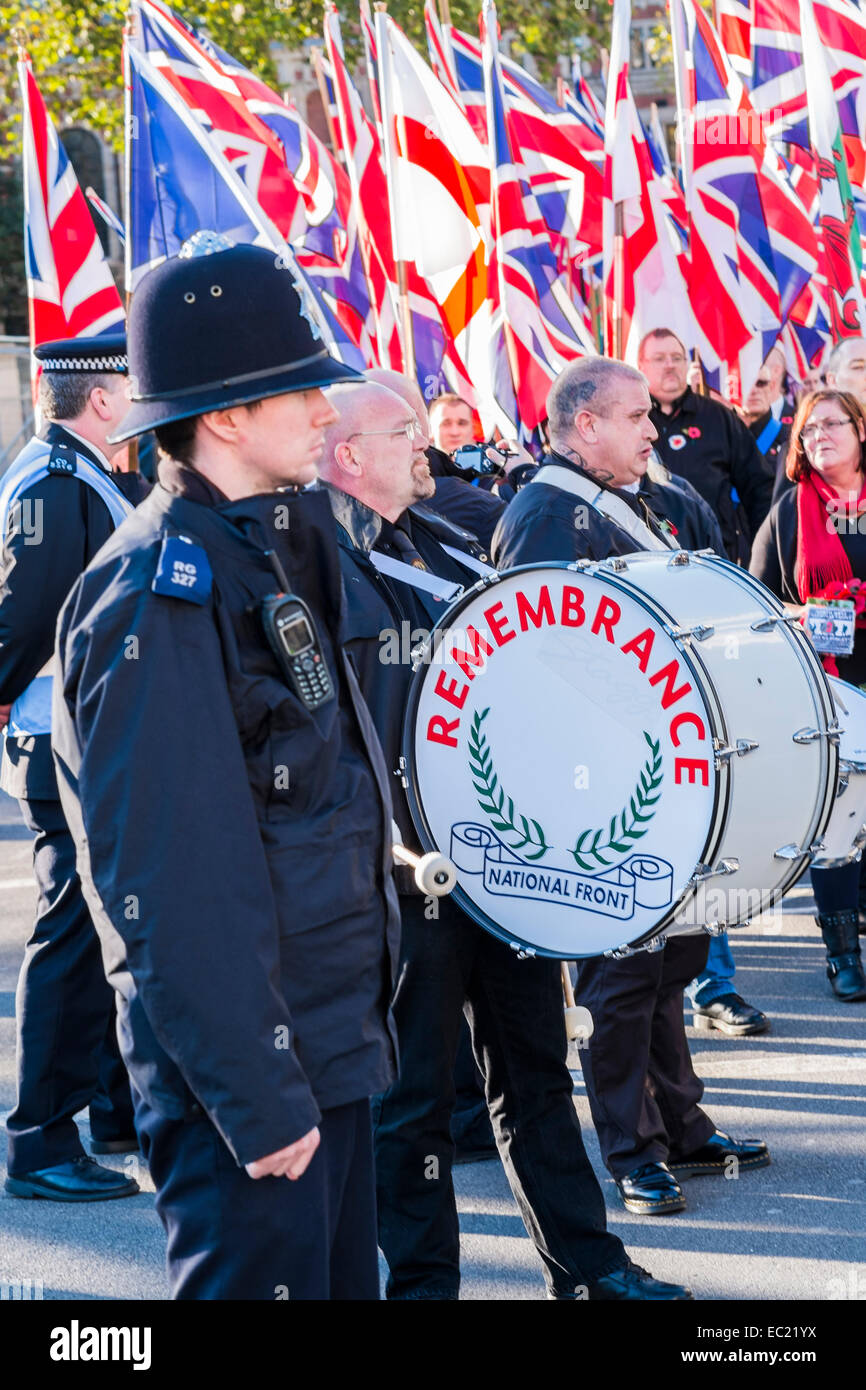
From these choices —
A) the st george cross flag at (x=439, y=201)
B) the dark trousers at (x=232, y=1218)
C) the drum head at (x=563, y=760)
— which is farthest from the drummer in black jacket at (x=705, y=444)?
the dark trousers at (x=232, y=1218)

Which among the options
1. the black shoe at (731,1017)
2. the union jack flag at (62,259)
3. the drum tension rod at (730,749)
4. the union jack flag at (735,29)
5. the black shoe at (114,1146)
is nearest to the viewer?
the drum tension rod at (730,749)

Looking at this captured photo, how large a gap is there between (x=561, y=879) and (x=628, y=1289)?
88 centimetres

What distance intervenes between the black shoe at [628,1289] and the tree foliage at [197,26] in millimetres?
26648

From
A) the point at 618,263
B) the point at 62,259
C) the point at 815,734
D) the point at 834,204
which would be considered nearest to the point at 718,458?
the point at 834,204

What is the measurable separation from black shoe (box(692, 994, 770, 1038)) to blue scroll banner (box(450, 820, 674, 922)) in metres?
2.26

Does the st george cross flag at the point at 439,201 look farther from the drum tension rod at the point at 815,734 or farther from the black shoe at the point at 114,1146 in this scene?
the drum tension rod at the point at 815,734

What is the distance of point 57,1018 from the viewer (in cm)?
455

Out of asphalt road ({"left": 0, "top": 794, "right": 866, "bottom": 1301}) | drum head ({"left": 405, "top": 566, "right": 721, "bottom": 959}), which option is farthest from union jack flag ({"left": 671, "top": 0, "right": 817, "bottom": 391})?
drum head ({"left": 405, "top": 566, "right": 721, "bottom": 959})

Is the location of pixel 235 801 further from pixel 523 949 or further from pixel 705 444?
pixel 705 444

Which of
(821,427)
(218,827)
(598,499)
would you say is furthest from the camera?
(821,427)

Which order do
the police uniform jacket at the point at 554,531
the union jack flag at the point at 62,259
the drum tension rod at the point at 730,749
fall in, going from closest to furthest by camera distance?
the drum tension rod at the point at 730,749 < the police uniform jacket at the point at 554,531 < the union jack flag at the point at 62,259

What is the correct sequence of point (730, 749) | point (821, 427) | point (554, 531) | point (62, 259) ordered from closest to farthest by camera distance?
1. point (730, 749)
2. point (554, 531)
3. point (821, 427)
4. point (62, 259)

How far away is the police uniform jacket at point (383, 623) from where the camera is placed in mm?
3672
